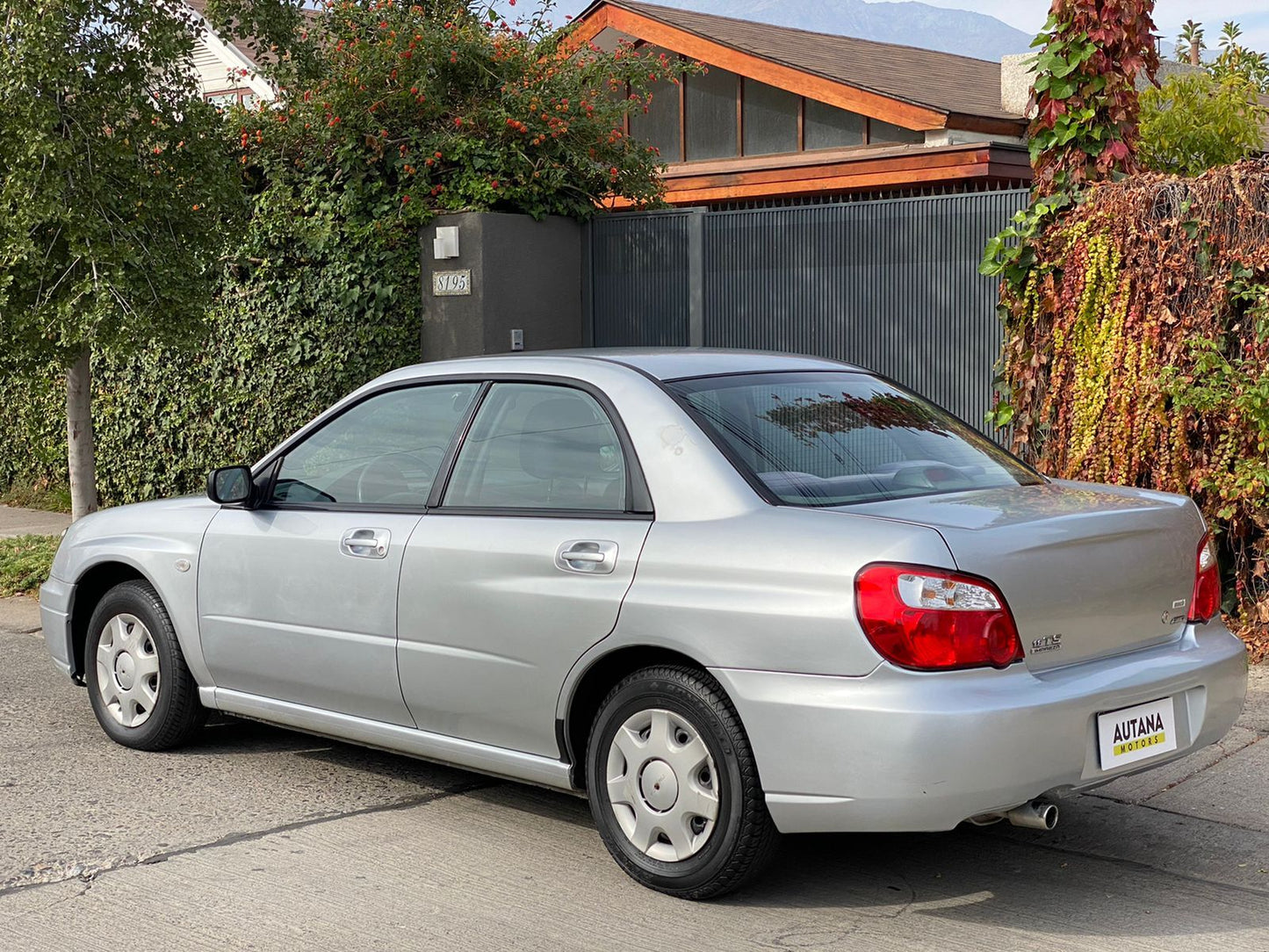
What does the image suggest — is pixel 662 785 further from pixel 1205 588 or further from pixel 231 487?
pixel 231 487

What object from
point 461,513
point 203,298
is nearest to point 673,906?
point 461,513

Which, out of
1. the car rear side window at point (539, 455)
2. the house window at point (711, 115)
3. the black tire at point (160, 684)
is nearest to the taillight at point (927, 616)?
the car rear side window at point (539, 455)

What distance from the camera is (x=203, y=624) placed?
5797 mm

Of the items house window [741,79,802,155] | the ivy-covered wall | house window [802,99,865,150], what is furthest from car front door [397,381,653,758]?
house window [741,79,802,155]

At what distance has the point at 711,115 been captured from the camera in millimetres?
18703

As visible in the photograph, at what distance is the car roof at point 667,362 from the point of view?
504 cm

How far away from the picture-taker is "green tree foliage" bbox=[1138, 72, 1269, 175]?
1858 cm

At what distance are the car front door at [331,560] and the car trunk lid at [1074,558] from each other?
64.8 inches

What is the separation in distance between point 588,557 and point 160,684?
90.6 inches

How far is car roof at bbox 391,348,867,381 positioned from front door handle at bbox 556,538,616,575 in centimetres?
61

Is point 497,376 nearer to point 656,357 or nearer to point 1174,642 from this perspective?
point 656,357

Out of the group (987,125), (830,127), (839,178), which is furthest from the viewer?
(830,127)

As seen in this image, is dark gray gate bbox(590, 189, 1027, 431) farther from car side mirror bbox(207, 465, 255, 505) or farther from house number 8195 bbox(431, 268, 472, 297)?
car side mirror bbox(207, 465, 255, 505)

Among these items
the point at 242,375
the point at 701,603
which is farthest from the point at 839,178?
the point at 701,603
